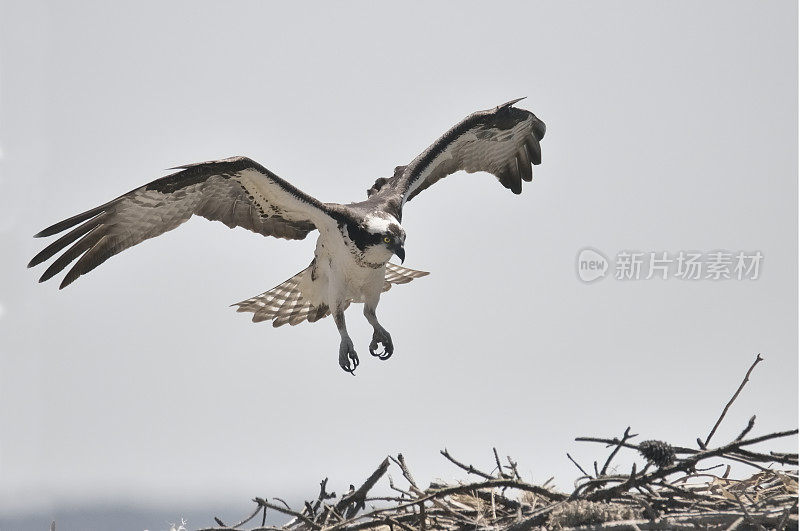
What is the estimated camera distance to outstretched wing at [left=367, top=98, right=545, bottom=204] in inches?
306

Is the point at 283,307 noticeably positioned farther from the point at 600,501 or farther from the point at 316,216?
the point at 600,501

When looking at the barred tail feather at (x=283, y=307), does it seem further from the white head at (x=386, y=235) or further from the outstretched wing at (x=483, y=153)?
the white head at (x=386, y=235)

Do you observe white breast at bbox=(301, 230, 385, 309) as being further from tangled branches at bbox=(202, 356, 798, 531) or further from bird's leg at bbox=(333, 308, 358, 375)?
tangled branches at bbox=(202, 356, 798, 531)

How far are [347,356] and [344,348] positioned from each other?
0.23ft

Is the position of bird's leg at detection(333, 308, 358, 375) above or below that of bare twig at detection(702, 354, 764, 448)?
above

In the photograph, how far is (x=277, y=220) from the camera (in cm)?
748

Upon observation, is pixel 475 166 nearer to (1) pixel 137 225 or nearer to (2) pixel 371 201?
(2) pixel 371 201

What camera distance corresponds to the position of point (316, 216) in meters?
7.15

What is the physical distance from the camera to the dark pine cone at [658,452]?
4438 mm

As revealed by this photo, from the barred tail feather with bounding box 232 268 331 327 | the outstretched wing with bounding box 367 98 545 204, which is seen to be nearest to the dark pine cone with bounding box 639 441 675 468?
the outstretched wing with bounding box 367 98 545 204

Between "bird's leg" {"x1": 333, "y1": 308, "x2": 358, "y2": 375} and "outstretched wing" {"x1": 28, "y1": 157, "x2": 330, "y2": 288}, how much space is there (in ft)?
2.31

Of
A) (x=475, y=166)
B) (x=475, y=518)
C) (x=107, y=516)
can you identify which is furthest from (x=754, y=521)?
(x=107, y=516)

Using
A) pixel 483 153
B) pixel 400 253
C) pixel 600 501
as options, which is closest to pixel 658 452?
pixel 600 501

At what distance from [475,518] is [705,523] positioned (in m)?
1.08
